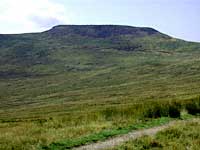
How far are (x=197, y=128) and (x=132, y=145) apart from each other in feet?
17.1

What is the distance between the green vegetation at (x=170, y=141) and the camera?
17297 millimetres

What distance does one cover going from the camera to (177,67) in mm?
169125

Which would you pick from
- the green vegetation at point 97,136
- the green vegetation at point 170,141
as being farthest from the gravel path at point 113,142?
the green vegetation at point 170,141

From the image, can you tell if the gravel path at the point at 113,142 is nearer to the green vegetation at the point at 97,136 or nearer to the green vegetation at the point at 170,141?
the green vegetation at the point at 97,136

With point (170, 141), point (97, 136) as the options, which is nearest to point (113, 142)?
point (97, 136)

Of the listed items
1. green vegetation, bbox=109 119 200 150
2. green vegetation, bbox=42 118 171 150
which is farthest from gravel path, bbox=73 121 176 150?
green vegetation, bbox=109 119 200 150

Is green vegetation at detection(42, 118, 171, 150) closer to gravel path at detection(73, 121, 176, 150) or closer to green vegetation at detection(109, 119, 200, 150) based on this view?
gravel path at detection(73, 121, 176, 150)

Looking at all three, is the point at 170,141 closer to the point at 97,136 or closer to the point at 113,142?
the point at 113,142

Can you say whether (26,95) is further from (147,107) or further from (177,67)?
(147,107)

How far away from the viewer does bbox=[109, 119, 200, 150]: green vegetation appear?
17297 millimetres

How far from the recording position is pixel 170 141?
61.0 feet

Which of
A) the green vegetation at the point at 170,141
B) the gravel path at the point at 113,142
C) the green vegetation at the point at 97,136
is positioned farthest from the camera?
the green vegetation at the point at 97,136

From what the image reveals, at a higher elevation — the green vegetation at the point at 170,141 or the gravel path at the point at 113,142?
the green vegetation at the point at 170,141

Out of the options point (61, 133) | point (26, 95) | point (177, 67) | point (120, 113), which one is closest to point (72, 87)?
point (26, 95)
